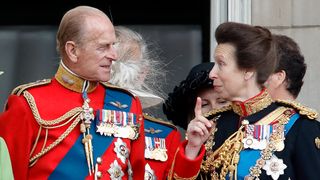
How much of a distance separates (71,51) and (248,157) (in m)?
0.85

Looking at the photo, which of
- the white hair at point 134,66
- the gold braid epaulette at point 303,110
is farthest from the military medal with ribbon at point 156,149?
the gold braid epaulette at point 303,110

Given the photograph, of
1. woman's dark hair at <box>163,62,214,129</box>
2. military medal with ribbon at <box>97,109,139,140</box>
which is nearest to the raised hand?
military medal with ribbon at <box>97,109,139,140</box>

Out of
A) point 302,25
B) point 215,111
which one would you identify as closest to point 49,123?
point 215,111

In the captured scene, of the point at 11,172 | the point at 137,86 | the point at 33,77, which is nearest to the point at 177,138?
the point at 137,86

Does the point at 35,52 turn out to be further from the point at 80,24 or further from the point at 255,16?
the point at 80,24

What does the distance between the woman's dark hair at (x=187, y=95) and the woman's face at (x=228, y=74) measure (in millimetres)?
511

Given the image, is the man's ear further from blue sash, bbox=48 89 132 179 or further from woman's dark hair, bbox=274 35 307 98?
woman's dark hair, bbox=274 35 307 98

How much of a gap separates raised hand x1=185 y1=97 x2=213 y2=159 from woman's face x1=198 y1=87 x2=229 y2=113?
2.06 ft

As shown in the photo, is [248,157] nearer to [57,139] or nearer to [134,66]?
[57,139]

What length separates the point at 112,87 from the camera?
5105 millimetres

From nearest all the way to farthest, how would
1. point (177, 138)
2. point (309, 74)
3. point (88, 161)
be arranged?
1. point (88, 161)
2. point (177, 138)
3. point (309, 74)

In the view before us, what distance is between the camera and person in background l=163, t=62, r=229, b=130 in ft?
18.1

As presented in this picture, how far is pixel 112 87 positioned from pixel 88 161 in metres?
0.42

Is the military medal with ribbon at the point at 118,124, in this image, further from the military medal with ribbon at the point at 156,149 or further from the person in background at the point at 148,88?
the military medal with ribbon at the point at 156,149
